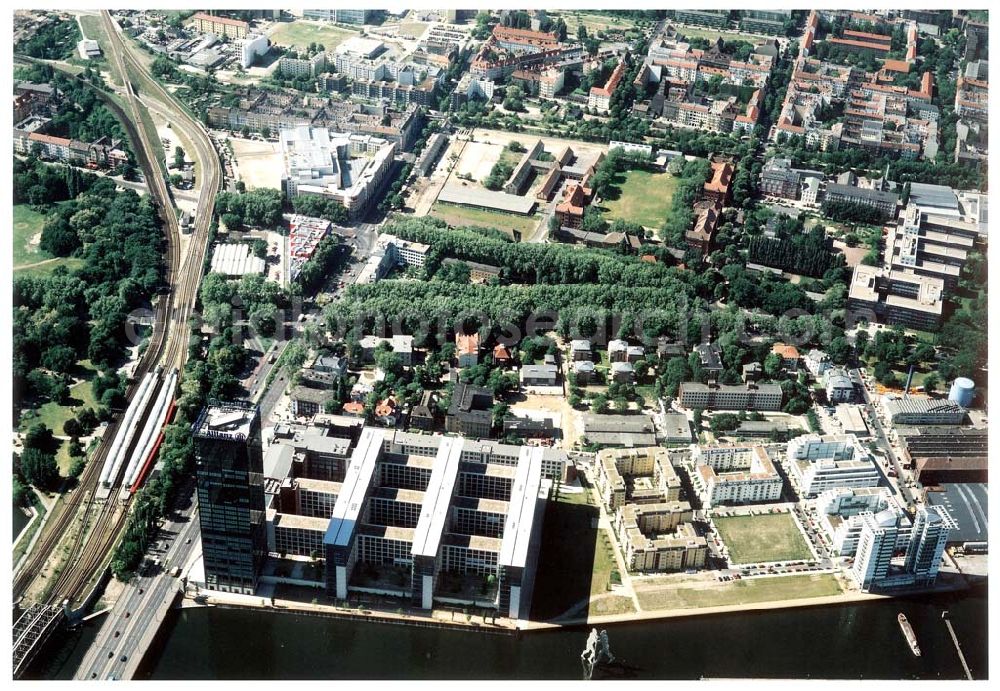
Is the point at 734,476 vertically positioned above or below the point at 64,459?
above

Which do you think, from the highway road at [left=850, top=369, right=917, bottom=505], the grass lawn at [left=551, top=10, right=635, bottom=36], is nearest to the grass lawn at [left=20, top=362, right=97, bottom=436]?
the highway road at [left=850, top=369, right=917, bottom=505]

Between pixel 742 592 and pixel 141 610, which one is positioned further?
pixel 742 592

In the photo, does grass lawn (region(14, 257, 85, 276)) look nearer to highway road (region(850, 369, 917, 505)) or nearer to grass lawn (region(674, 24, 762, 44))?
highway road (region(850, 369, 917, 505))

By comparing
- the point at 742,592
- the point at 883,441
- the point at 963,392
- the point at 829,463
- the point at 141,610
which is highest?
the point at 963,392

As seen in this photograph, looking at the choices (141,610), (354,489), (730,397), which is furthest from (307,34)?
(141,610)

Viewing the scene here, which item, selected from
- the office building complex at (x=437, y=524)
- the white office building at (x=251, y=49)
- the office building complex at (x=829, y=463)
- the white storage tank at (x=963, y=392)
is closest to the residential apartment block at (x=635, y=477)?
the office building complex at (x=437, y=524)

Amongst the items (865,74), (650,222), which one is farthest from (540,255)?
(865,74)

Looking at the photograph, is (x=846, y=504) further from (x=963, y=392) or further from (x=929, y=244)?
(x=929, y=244)
